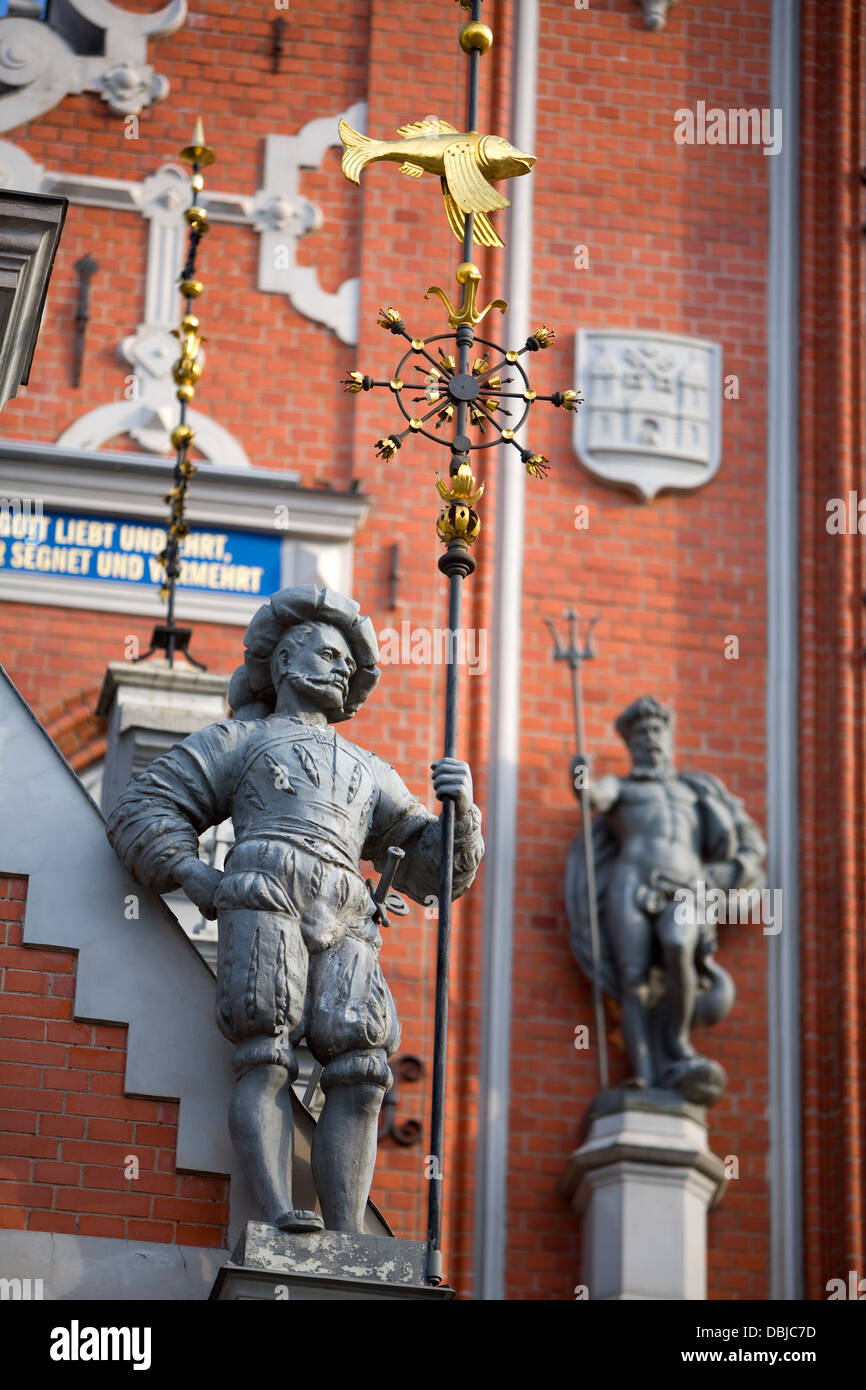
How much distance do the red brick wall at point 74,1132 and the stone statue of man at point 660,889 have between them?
187 inches

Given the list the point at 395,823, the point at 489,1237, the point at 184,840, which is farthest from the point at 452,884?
the point at 489,1237

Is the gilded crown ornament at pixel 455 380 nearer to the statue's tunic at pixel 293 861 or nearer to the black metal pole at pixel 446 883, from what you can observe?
the black metal pole at pixel 446 883

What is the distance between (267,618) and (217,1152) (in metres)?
1.39

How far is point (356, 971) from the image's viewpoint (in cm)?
631

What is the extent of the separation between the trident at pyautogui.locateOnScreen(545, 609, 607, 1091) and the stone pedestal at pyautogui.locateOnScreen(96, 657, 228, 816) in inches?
95.0

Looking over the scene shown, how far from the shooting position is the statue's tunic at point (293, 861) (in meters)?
6.20

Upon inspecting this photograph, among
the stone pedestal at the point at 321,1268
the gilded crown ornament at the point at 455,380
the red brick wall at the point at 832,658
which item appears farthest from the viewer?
the red brick wall at the point at 832,658

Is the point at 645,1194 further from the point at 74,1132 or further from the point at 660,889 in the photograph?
the point at 74,1132

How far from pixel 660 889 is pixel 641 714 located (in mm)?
775

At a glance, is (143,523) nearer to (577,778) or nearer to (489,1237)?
(577,778)

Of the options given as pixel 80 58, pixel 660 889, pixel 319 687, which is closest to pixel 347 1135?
pixel 319 687

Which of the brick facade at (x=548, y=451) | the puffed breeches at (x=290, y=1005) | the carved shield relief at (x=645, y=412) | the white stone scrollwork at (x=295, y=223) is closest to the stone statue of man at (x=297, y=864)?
the puffed breeches at (x=290, y=1005)

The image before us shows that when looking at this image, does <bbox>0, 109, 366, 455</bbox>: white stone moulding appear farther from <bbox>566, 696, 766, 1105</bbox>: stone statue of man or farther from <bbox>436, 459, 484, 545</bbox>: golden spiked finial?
<bbox>436, 459, 484, 545</bbox>: golden spiked finial
